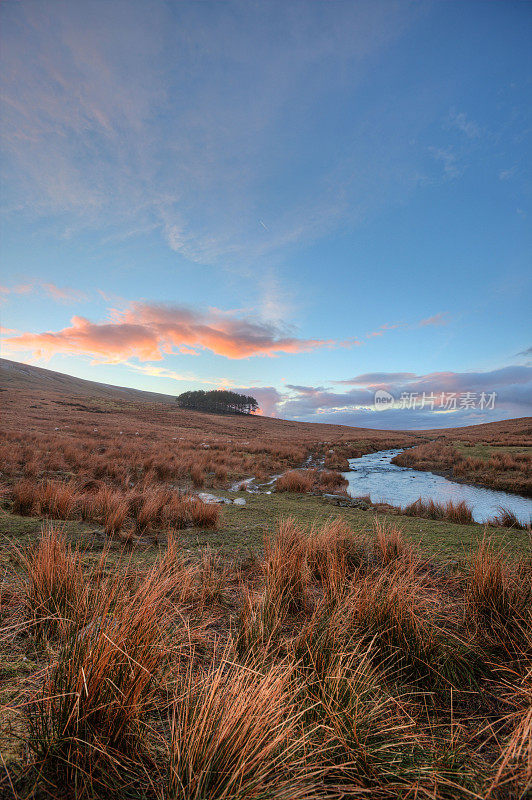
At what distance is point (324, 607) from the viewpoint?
2783 mm

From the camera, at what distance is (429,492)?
1282 cm

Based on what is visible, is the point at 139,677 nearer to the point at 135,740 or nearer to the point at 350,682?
the point at 135,740

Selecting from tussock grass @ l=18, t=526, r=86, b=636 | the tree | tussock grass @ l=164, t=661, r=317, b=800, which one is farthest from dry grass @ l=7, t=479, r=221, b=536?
the tree

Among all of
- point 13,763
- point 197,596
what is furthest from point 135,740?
point 197,596

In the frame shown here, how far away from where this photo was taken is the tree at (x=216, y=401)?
96.4 m

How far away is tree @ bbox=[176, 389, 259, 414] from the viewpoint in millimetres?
96375

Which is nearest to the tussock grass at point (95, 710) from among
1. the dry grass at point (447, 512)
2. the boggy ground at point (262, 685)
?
the boggy ground at point (262, 685)

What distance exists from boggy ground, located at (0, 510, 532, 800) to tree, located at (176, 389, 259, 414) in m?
92.1

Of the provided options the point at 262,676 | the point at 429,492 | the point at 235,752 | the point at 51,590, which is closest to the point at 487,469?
the point at 429,492

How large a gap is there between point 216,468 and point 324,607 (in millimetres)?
11095

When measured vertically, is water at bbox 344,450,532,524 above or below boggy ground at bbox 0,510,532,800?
below

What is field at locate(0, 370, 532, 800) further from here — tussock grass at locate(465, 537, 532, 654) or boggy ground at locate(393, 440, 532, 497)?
boggy ground at locate(393, 440, 532, 497)

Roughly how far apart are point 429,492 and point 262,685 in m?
13.3

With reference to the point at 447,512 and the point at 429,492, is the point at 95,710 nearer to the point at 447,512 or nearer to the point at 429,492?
the point at 447,512
